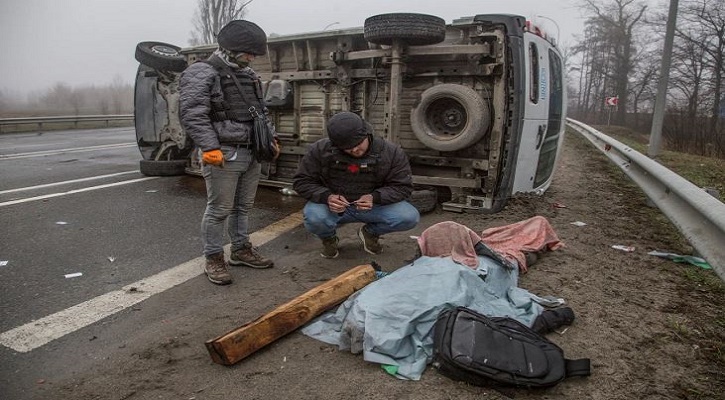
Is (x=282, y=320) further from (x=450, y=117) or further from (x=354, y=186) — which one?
(x=450, y=117)

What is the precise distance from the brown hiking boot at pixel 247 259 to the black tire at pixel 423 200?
6.88 feet

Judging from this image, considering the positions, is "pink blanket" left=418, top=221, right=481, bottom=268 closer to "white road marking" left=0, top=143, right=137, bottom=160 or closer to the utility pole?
"white road marking" left=0, top=143, right=137, bottom=160

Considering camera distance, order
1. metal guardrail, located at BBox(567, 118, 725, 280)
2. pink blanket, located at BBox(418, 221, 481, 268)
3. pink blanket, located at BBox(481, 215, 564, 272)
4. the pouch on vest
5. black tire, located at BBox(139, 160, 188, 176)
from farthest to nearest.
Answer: black tire, located at BBox(139, 160, 188, 176) < pink blanket, located at BBox(481, 215, 564, 272) < the pouch on vest < pink blanket, located at BBox(418, 221, 481, 268) < metal guardrail, located at BBox(567, 118, 725, 280)

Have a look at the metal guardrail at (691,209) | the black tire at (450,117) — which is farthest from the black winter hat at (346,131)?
the metal guardrail at (691,209)

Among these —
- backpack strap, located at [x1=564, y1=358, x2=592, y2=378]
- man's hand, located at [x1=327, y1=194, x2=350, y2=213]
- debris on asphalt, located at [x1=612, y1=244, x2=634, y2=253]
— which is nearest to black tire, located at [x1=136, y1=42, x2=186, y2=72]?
man's hand, located at [x1=327, y1=194, x2=350, y2=213]

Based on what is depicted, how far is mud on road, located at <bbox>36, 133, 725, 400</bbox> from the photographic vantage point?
2.25 m

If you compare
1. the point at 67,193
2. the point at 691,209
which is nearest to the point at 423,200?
the point at 691,209

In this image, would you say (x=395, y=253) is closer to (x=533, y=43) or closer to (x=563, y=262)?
(x=563, y=262)

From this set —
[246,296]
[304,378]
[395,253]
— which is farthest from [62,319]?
[395,253]

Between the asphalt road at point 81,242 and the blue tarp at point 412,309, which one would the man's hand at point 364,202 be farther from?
the asphalt road at point 81,242

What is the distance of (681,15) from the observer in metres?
26.8

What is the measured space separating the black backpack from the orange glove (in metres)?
1.81

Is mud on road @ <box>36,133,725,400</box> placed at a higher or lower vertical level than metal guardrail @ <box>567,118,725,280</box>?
lower

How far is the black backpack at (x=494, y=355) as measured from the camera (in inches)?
86.4
